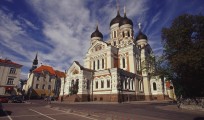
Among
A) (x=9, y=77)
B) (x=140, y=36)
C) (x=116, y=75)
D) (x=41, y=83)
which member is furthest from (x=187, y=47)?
(x=41, y=83)

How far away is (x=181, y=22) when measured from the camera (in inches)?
931

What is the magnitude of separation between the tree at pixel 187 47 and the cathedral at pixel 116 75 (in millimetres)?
7457

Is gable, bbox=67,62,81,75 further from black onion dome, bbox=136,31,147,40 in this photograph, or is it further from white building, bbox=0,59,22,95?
black onion dome, bbox=136,31,147,40

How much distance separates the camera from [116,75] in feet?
110

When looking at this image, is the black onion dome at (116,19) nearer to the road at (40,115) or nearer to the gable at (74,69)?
the gable at (74,69)

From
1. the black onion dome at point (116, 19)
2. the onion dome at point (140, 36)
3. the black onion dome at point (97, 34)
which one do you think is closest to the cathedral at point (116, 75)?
the black onion dome at point (116, 19)

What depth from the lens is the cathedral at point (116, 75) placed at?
113 feet

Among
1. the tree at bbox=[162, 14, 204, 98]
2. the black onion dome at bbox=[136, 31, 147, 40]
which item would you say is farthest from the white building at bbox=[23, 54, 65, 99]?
the tree at bbox=[162, 14, 204, 98]

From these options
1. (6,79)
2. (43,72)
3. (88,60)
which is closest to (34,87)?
(43,72)

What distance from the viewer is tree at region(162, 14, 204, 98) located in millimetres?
19608

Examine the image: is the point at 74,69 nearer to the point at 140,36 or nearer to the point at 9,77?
the point at 9,77

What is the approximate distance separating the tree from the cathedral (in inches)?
294

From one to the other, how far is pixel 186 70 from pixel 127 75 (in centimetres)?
1740

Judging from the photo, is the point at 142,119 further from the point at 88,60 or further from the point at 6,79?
the point at 6,79
